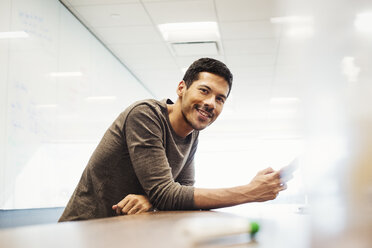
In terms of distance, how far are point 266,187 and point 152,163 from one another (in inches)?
15.7

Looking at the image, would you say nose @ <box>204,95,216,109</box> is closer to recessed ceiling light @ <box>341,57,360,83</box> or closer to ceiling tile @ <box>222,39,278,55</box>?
recessed ceiling light @ <box>341,57,360,83</box>

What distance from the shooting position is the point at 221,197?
4.12 feet

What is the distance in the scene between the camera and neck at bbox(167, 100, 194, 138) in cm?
157

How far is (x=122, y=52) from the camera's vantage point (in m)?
4.75

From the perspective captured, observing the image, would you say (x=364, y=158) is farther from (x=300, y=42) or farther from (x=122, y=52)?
(x=122, y=52)

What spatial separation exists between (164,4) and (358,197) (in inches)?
129

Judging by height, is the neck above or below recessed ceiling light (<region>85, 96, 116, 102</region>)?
below

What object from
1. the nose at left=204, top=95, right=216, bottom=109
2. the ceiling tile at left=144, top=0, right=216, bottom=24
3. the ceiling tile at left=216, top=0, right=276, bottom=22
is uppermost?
the ceiling tile at left=144, top=0, right=216, bottom=24

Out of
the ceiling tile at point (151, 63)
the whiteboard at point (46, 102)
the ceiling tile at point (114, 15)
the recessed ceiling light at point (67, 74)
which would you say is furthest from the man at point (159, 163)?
the ceiling tile at point (151, 63)

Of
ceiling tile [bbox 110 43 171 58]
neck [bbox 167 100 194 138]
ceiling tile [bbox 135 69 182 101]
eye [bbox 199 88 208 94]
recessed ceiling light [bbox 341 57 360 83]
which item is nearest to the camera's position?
recessed ceiling light [bbox 341 57 360 83]

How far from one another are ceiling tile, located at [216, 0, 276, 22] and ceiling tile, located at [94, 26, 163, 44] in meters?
0.81

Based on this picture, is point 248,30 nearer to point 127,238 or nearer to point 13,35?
point 13,35

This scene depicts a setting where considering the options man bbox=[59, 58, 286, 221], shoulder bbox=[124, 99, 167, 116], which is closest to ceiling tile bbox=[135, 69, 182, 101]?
man bbox=[59, 58, 286, 221]

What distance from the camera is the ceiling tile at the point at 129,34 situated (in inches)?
159
